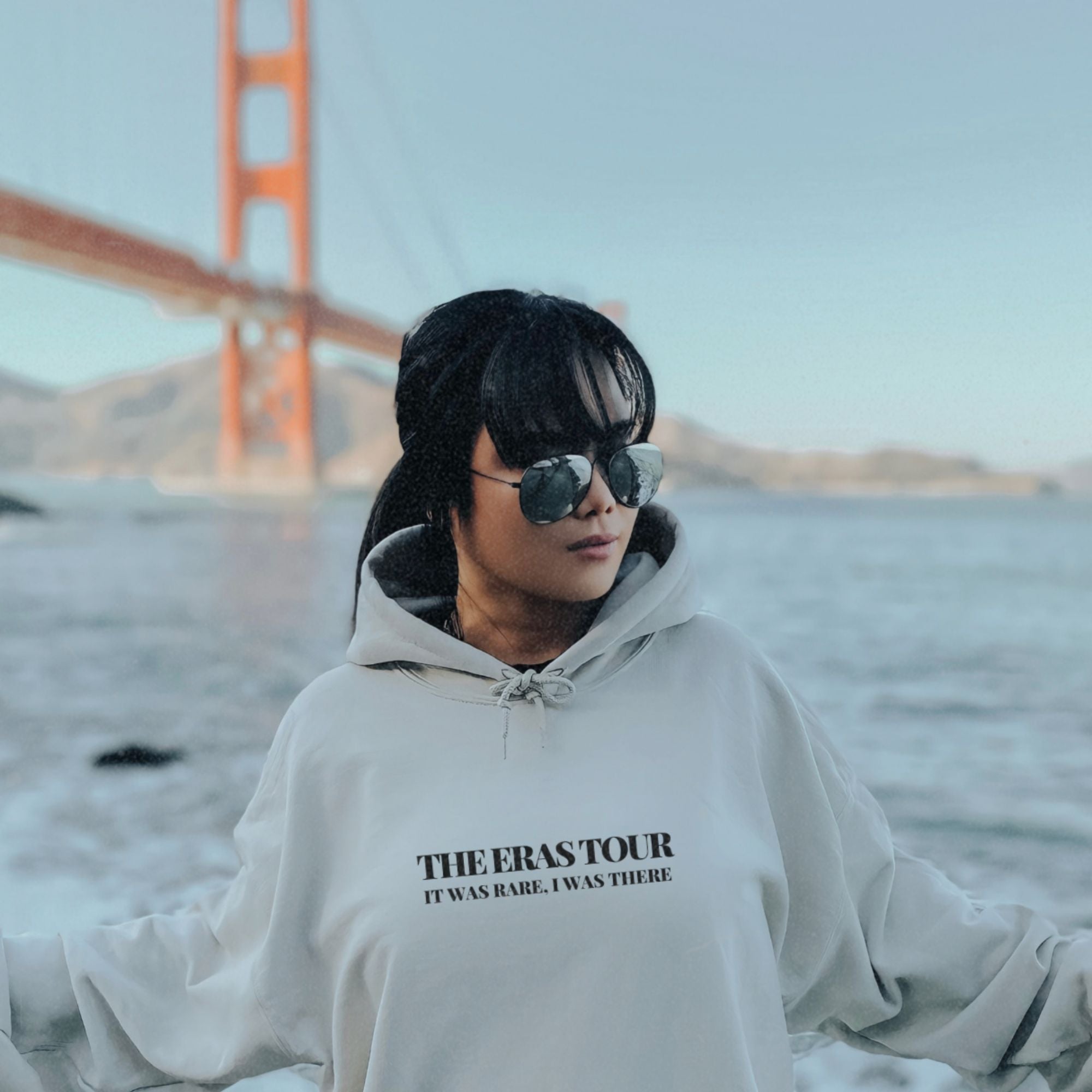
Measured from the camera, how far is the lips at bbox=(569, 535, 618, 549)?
21.0 inches

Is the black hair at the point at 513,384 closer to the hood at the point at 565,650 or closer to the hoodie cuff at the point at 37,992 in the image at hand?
the hood at the point at 565,650

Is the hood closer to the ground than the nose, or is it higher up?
closer to the ground

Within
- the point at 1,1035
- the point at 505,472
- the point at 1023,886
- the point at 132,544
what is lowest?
the point at 132,544

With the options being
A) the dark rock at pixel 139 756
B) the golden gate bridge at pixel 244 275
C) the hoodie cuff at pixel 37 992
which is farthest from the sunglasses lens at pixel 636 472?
the golden gate bridge at pixel 244 275

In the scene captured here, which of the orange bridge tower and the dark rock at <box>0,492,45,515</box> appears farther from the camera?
the dark rock at <box>0,492,45,515</box>

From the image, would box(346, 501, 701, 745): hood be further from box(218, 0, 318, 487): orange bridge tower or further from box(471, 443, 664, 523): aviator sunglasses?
box(218, 0, 318, 487): orange bridge tower

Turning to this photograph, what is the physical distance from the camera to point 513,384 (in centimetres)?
52

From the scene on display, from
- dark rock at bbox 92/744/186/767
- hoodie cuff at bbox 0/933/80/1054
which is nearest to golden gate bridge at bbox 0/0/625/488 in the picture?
dark rock at bbox 92/744/186/767

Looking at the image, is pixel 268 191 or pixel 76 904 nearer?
pixel 76 904

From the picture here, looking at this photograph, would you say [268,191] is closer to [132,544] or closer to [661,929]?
[132,544]

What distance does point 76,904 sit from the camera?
2344 millimetres

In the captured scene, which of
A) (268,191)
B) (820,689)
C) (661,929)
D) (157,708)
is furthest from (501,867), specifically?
(268,191)

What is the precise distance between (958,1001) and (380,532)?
1.08ft

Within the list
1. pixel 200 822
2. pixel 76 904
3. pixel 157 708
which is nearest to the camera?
pixel 76 904
